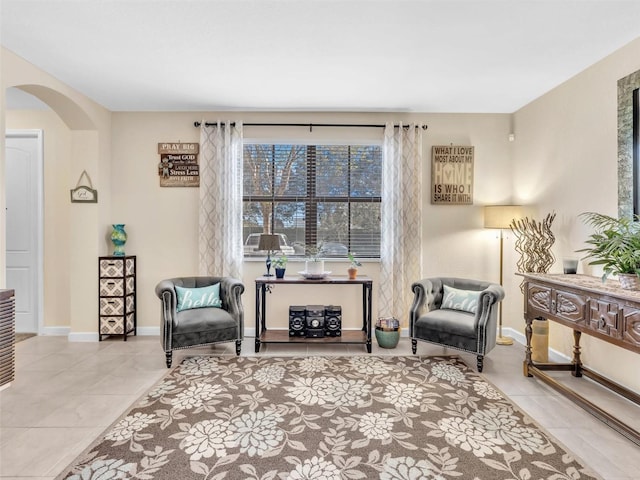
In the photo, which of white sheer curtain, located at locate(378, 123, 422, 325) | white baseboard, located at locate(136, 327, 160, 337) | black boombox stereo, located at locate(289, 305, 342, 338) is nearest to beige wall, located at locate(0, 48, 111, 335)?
white baseboard, located at locate(136, 327, 160, 337)

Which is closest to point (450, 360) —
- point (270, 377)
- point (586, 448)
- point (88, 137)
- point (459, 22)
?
point (586, 448)

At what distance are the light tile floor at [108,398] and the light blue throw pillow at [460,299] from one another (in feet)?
1.64

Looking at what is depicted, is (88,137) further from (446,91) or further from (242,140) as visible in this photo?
(446,91)

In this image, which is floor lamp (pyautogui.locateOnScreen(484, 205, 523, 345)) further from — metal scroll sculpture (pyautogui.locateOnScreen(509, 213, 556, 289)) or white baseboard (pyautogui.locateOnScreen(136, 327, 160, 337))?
white baseboard (pyautogui.locateOnScreen(136, 327, 160, 337))

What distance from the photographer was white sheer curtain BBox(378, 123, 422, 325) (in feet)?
14.1

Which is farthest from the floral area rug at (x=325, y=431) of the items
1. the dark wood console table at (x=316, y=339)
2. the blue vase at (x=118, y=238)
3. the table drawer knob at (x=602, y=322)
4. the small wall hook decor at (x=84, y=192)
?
the small wall hook decor at (x=84, y=192)

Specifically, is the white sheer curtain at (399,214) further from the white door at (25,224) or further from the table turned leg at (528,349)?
the white door at (25,224)


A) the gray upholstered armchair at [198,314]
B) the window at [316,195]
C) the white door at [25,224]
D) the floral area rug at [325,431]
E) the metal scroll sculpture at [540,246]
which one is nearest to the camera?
the floral area rug at [325,431]

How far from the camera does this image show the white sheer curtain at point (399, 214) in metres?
4.29

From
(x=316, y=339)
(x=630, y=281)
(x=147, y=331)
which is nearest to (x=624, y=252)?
(x=630, y=281)

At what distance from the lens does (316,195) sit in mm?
4488

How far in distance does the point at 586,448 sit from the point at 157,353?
12.1 ft

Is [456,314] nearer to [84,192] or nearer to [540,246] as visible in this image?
[540,246]

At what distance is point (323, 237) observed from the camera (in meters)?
4.51
